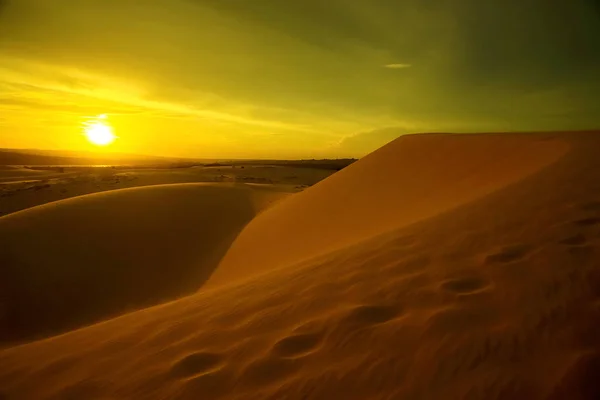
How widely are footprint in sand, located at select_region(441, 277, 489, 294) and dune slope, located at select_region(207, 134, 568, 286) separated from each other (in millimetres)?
3068

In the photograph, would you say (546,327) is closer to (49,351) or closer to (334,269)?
(334,269)

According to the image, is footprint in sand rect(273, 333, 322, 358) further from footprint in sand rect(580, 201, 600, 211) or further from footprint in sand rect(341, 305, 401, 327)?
footprint in sand rect(580, 201, 600, 211)

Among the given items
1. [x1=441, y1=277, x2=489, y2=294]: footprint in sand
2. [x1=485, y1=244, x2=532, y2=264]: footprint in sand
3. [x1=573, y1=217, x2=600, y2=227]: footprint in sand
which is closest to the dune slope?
[x1=573, y1=217, x2=600, y2=227]: footprint in sand

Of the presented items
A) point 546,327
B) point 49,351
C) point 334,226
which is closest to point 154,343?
point 49,351

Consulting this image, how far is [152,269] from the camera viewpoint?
9.65 m

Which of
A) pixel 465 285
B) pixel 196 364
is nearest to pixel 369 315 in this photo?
pixel 465 285

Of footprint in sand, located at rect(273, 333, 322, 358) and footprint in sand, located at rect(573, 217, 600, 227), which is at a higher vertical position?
footprint in sand, located at rect(573, 217, 600, 227)

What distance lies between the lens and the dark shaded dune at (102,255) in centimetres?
746

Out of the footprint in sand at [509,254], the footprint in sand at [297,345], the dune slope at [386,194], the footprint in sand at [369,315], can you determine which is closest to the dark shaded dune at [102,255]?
the dune slope at [386,194]

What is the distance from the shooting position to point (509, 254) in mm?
3125

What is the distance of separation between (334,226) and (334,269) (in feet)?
16.9

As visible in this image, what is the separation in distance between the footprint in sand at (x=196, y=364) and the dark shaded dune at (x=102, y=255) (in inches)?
219

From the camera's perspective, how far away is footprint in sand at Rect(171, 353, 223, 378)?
2521mm

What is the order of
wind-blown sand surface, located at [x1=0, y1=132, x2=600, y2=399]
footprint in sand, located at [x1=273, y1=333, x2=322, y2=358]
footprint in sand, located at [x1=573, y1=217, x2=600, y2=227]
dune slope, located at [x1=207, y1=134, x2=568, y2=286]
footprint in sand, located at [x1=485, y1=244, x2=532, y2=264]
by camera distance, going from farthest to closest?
dune slope, located at [x1=207, y1=134, x2=568, y2=286] < footprint in sand, located at [x1=573, y1=217, x2=600, y2=227] < footprint in sand, located at [x1=485, y1=244, x2=532, y2=264] < footprint in sand, located at [x1=273, y1=333, x2=322, y2=358] < wind-blown sand surface, located at [x1=0, y1=132, x2=600, y2=399]
